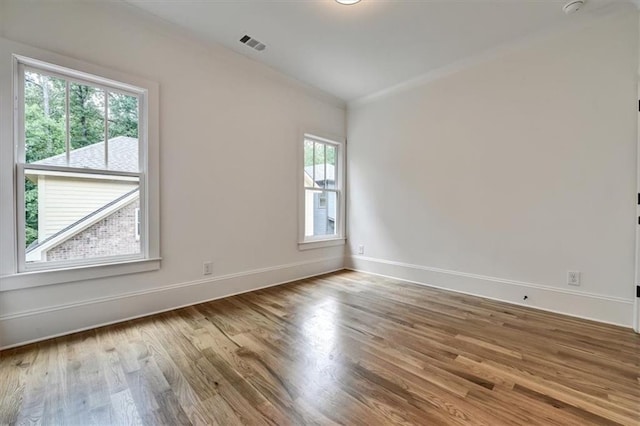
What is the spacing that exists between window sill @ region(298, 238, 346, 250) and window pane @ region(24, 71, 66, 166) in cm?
264

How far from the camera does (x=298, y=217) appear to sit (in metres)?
3.83

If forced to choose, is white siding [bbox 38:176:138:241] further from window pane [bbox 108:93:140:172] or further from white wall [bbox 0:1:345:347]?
white wall [bbox 0:1:345:347]

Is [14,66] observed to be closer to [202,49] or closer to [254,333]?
[202,49]

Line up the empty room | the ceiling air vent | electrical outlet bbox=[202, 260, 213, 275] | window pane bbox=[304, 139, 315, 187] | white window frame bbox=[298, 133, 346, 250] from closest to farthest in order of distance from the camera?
the empty room < the ceiling air vent < electrical outlet bbox=[202, 260, 213, 275] < white window frame bbox=[298, 133, 346, 250] < window pane bbox=[304, 139, 315, 187]

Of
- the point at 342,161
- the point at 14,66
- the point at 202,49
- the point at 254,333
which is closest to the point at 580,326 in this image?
the point at 254,333

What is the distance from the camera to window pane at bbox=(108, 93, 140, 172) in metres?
2.41

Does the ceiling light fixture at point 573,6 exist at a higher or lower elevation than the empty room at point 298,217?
higher

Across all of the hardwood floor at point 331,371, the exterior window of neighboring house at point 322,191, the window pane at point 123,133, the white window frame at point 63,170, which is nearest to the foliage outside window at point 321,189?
the exterior window of neighboring house at point 322,191

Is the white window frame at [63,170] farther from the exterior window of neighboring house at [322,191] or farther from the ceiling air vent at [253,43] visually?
the exterior window of neighboring house at [322,191]

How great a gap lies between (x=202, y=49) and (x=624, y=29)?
12.7ft

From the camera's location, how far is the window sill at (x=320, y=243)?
3.89m

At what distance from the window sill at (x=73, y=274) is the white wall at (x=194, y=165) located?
0.05 meters

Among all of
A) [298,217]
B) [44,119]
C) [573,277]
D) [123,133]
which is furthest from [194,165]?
[573,277]

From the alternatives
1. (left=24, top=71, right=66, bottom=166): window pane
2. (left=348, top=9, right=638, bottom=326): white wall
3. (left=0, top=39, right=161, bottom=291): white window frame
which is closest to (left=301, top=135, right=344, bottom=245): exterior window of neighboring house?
(left=348, top=9, right=638, bottom=326): white wall
